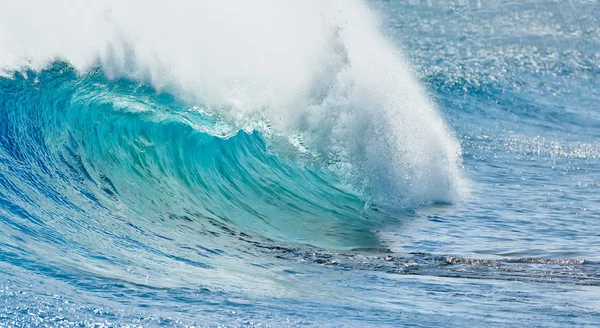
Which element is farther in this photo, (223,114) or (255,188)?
(223,114)

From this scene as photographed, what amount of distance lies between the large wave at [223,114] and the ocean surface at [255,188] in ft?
0.10

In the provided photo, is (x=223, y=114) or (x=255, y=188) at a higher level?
(x=223, y=114)

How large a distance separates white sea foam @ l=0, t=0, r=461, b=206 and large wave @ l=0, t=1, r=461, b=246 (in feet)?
0.07

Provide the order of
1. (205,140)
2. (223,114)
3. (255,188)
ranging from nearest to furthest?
(255,188), (205,140), (223,114)

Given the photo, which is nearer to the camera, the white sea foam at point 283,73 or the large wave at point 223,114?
the large wave at point 223,114

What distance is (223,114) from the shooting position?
11516mm

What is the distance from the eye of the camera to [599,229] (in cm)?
1022

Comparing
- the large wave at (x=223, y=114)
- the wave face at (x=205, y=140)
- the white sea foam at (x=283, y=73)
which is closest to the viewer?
the wave face at (x=205, y=140)

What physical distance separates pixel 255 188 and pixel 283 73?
2.14 metres

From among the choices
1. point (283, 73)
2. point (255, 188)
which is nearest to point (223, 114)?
point (283, 73)

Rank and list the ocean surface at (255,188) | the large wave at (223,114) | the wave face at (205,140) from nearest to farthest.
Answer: the ocean surface at (255,188) → the wave face at (205,140) → the large wave at (223,114)

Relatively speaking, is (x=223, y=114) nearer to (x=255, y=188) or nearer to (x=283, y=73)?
(x=283, y=73)

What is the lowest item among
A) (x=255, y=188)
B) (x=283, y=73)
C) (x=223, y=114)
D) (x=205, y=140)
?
(x=255, y=188)

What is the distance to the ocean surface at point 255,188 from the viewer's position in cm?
671
